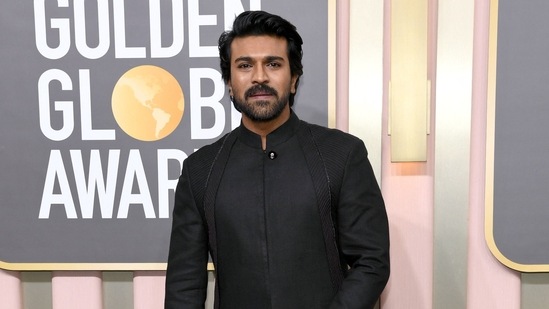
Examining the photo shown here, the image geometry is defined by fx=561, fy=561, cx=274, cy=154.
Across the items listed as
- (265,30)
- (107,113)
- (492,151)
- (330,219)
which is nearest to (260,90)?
(265,30)

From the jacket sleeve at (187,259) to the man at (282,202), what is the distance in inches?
1.2

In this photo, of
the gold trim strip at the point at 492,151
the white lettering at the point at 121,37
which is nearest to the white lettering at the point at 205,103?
the white lettering at the point at 121,37

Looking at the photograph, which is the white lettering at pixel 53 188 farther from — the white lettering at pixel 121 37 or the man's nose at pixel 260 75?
the man's nose at pixel 260 75

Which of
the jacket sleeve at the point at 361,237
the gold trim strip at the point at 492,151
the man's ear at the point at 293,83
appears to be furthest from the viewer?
the gold trim strip at the point at 492,151

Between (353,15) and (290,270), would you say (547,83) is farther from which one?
(290,270)

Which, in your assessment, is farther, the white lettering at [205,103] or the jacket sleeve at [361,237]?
the white lettering at [205,103]

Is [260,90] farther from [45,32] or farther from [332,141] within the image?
[45,32]

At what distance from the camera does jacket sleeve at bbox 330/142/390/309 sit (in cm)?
106

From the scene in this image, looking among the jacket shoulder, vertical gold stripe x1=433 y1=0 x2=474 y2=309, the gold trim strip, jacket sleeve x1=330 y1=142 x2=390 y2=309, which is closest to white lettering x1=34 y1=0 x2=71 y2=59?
the jacket shoulder

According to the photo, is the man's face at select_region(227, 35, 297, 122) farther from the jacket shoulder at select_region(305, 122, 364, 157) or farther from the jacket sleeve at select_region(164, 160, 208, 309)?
the jacket sleeve at select_region(164, 160, 208, 309)

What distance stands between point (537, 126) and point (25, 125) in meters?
1.24

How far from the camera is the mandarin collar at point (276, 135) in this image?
1131mm

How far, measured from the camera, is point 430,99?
4.41ft

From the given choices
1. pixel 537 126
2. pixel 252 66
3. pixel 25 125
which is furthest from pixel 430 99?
pixel 25 125
